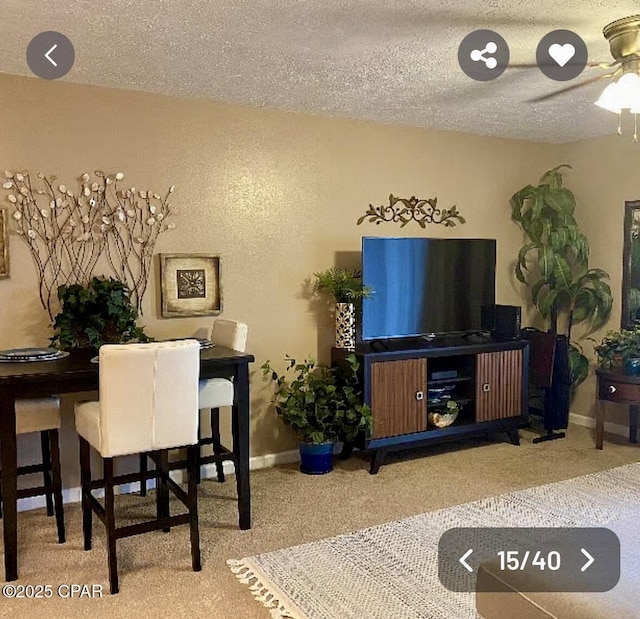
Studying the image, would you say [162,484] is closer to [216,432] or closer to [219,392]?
[219,392]

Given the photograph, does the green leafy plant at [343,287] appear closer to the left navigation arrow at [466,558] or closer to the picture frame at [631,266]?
the left navigation arrow at [466,558]

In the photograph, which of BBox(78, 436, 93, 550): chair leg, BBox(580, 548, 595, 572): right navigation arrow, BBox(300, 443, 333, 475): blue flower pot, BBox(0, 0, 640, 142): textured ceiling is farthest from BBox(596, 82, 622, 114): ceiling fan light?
BBox(78, 436, 93, 550): chair leg

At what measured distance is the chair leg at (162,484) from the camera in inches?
121

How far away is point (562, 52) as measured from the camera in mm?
3088

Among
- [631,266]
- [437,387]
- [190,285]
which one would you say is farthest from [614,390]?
[190,285]

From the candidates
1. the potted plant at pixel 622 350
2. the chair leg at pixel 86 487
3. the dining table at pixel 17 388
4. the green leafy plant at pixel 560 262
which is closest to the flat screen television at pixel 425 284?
the green leafy plant at pixel 560 262

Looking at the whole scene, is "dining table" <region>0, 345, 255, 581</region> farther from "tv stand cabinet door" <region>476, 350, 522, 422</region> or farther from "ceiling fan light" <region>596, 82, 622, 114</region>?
"tv stand cabinet door" <region>476, 350, 522, 422</region>

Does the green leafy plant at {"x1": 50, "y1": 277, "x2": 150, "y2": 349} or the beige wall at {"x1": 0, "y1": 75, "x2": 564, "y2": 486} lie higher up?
the beige wall at {"x1": 0, "y1": 75, "x2": 564, "y2": 486}

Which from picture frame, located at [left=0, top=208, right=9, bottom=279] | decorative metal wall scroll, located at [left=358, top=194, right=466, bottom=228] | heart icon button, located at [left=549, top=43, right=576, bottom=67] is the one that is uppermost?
heart icon button, located at [left=549, top=43, right=576, bottom=67]

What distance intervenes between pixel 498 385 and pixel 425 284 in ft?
3.00

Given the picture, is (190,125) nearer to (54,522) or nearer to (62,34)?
(62,34)

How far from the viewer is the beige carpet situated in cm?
267

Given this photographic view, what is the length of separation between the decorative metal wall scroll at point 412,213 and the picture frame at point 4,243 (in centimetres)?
229

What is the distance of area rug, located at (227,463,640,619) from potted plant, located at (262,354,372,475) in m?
0.85
